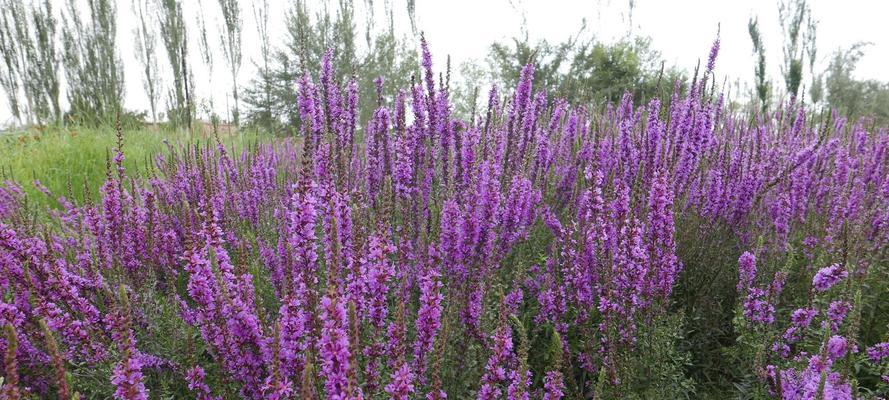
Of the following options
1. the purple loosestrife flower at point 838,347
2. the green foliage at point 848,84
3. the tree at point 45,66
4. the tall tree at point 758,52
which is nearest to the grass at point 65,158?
the tree at point 45,66

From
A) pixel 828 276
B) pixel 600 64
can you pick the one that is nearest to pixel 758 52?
pixel 600 64

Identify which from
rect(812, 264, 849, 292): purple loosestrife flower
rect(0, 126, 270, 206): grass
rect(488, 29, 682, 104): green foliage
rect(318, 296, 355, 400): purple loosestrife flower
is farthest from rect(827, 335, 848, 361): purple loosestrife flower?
rect(488, 29, 682, 104): green foliage

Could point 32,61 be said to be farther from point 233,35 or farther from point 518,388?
point 518,388

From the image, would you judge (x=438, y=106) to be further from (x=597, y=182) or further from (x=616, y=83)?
(x=616, y=83)

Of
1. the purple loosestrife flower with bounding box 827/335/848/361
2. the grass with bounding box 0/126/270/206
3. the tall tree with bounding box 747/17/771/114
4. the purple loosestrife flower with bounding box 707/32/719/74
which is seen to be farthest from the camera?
the tall tree with bounding box 747/17/771/114

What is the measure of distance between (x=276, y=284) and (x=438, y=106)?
207 cm

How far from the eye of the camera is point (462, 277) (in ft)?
9.12

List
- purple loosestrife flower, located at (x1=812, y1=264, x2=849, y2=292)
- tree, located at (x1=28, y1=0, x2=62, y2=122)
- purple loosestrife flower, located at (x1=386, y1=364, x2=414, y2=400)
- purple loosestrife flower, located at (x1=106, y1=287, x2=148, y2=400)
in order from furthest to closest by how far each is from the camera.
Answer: tree, located at (x1=28, y1=0, x2=62, y2=122) → purple loosestrife flower, located at (x1=812, y1=264, x2=849, y2=292) → purple loosestrife flower, located at (x1=386, y1=364, x2=414, y2=400) → purple loosestrife flower, located at (x1=106, y1=287, x2=148, y2=400)

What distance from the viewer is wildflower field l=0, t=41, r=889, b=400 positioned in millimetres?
1890

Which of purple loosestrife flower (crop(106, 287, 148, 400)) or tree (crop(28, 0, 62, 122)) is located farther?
tree (crop(28, 0, 62, 122))

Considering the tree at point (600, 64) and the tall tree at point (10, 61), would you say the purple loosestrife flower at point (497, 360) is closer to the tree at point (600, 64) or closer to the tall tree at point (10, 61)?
the tall tree at point (10, 61)

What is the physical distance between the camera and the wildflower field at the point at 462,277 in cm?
189

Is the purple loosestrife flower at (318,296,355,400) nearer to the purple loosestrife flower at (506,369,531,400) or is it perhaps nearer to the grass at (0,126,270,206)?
the purple loosestrife flower at (506,369,531,400)

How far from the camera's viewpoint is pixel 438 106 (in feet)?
13.8
